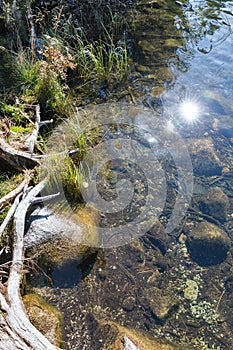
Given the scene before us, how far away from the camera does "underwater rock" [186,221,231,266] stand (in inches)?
192

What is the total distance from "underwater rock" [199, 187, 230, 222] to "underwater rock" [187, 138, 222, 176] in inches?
20.7

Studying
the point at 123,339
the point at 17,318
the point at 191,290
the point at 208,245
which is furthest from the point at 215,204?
the point at 17,318

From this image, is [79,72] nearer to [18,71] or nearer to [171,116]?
[18,71]

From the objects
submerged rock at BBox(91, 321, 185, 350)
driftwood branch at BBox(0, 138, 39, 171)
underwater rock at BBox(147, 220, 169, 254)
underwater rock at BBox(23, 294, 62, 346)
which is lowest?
submerged rock at BBox(91, 321, 185, 350)

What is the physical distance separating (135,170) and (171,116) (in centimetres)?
177

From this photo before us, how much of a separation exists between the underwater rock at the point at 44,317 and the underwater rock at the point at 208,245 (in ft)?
7.50

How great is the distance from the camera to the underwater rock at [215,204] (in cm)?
539

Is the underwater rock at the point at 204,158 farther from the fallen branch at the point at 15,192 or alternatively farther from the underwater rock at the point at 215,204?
the fallen branch at the point at 15,192

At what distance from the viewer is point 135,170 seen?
588 cm

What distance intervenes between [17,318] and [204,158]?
447 centimetres

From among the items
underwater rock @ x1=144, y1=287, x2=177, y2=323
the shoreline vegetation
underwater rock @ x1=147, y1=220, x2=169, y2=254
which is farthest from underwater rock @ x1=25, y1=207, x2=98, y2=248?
underwater rock @ x1=144, y1=287, x2=177, y2=323

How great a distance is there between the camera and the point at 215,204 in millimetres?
5441

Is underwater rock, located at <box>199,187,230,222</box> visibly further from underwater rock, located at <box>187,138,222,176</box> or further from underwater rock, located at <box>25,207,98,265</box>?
underwater rock, located at <box>25,207,98,265</box>

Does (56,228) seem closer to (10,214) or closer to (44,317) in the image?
(10,214)
